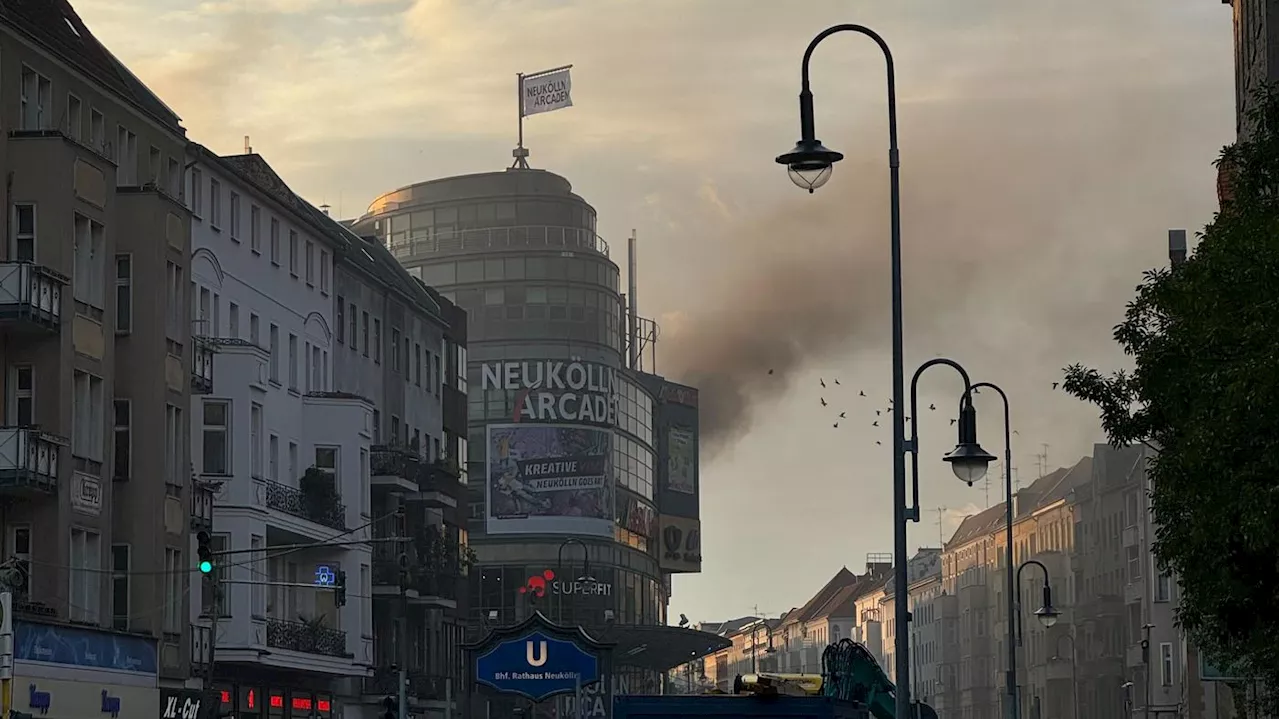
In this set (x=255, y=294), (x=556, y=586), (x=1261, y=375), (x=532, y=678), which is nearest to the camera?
(x=1261, y=375)

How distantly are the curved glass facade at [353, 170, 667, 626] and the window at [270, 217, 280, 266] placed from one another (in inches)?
2554

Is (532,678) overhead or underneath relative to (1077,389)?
underneath

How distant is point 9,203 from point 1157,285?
2693 cm

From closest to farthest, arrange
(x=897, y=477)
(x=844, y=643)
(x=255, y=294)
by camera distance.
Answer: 1. (x=897, y=477)
2. (x=844, y=643)
3. (x=255, y=294)

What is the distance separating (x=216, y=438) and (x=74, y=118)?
45.5 ft

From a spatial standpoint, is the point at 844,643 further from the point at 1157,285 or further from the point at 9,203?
the point at 9,203

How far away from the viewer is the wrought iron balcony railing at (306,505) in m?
67.6

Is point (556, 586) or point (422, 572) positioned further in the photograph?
point (556, 586)

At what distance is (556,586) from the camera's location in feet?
468

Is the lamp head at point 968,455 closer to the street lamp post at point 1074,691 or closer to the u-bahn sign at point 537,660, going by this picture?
the u-bahn sign at point 537,660

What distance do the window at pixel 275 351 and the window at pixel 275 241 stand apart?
80.6 inches

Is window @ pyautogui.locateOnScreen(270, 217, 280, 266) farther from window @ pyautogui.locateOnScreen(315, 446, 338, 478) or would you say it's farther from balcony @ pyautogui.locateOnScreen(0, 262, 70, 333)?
balcony @ pyautogui.locateOnScreen(0, 262, 70, 333)

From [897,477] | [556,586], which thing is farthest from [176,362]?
[556,586]

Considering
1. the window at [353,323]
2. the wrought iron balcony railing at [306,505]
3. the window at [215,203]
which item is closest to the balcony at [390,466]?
the window at [353,323]
